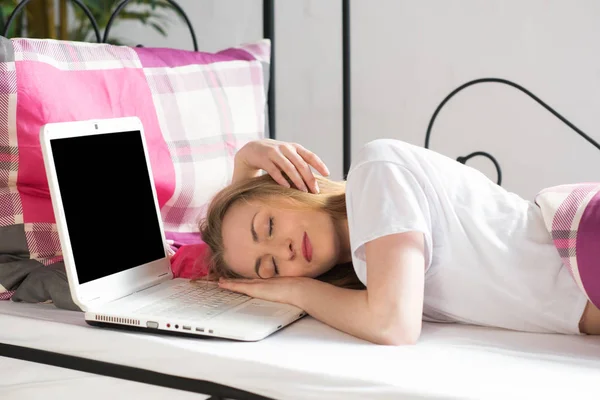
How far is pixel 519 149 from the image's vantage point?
2.21m

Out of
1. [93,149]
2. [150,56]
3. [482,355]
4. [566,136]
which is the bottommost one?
[482,355]

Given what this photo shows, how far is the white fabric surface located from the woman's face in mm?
282

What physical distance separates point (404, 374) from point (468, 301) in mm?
307

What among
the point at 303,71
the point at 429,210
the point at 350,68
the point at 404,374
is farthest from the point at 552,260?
the point at 303,71

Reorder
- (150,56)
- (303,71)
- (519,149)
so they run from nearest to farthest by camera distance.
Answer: (150,56), (519,149), (303,71)

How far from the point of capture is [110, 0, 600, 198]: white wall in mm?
2109

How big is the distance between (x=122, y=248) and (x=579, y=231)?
75cm

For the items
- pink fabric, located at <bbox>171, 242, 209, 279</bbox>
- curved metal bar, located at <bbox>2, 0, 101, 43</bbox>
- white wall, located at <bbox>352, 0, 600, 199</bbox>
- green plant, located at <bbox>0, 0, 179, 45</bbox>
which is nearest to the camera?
pink fabric, located at <bbox>171, 242, 209, 279</bbox>

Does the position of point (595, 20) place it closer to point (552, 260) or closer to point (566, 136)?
point (566, 136)

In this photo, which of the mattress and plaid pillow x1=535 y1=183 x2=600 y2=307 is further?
plaid pillow x1=535 y1=183 x2=600 y2=307

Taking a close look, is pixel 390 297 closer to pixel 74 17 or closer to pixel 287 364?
pixel 287 364

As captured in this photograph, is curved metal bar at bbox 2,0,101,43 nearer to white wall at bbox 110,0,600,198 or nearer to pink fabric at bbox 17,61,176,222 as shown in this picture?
pink fabric at bbox 17,61,176,222

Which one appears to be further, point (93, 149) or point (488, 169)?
point (488, 169)

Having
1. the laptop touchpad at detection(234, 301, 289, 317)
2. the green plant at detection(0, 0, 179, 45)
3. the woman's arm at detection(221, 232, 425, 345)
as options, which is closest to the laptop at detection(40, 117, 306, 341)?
the laptop touchpad at detection(234, 301, 289, 317)
